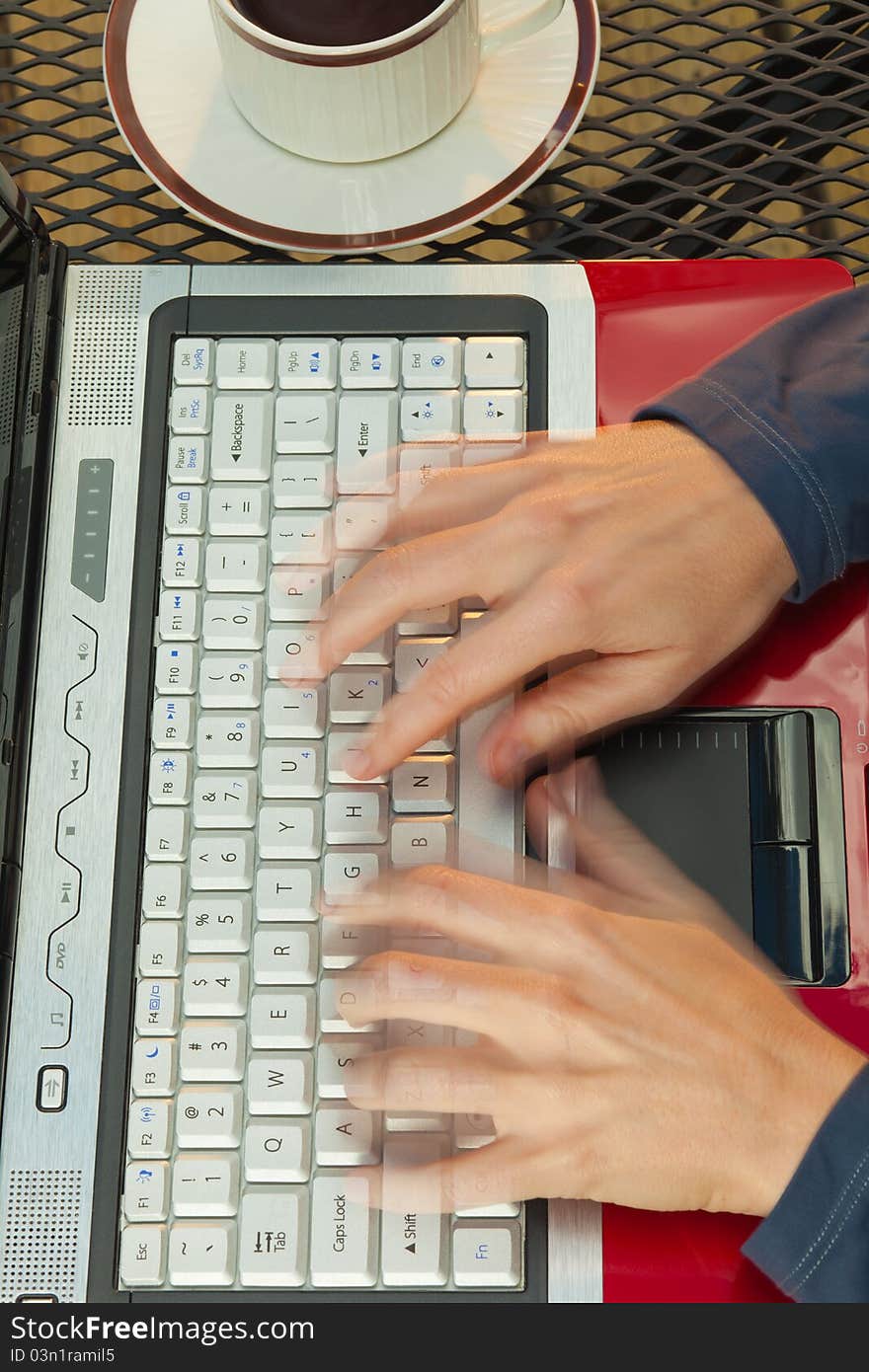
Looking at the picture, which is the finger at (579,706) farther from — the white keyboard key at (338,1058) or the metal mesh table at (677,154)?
the metal mesh table at (677,154)

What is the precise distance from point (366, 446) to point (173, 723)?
15cm

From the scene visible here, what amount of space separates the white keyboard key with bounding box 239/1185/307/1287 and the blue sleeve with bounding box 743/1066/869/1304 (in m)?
0.17

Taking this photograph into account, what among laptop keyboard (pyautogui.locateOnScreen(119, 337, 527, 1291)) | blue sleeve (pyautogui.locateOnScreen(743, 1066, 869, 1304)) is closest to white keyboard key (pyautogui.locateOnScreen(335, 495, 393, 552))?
laptop keyboard (pyautogui.locateOnScreen(119, 337, 527, 1291))

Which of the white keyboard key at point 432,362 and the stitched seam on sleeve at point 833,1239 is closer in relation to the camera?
the stitched seam on sleeve at point 833,1239

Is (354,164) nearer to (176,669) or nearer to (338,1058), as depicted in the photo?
(176,669)

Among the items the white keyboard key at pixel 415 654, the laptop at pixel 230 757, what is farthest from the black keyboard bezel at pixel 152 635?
the white keyboard key at pixel 415 654

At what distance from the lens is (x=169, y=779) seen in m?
0.54

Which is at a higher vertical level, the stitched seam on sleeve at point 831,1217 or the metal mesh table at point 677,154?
the metal mesh table at point 677,154

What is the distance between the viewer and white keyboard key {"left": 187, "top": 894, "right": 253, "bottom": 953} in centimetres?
53

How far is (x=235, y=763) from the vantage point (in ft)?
1.78

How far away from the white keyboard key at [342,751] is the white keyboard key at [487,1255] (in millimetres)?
178

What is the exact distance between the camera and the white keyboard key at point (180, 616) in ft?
1.83

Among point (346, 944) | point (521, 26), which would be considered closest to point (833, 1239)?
point (346, 944)
